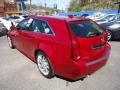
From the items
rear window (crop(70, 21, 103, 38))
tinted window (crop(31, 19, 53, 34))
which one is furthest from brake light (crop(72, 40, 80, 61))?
tinted window (crop(31, 19, 53, 34))

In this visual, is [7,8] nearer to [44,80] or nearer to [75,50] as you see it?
[44,80]

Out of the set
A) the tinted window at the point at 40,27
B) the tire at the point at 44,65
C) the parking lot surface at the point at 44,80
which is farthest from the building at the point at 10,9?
the tire at the point at 44,65

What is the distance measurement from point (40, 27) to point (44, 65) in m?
1.05

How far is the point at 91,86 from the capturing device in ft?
15.6

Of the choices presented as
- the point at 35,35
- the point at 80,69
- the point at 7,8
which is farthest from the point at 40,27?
the point at 7,8

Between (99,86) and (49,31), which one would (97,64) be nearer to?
(99,86)

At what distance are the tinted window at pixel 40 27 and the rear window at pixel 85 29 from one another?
2.27 ft

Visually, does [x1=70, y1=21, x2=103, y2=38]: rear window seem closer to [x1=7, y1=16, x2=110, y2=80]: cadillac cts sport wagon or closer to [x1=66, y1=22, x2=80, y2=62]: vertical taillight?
[x1=7, y1=16, x2=110, y2=80]: cadillac cts sport wagon

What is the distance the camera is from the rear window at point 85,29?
4605mm

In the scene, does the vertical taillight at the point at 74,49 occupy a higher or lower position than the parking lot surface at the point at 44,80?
higher

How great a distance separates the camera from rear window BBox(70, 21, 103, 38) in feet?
15.1

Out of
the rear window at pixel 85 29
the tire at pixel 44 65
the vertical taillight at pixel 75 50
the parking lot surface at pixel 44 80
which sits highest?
the rear window at pixel 85 29

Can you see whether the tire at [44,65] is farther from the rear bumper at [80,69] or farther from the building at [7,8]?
the building at [7,8]

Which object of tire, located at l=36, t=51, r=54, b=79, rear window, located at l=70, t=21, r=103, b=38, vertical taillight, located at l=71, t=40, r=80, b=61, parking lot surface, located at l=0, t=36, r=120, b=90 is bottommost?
parking lot surface, located at l=0, t=36, r=120, b=90
